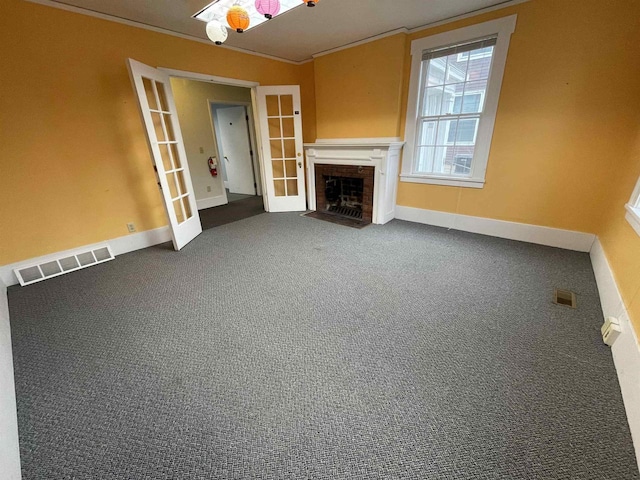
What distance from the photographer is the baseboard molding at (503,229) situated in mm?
2832

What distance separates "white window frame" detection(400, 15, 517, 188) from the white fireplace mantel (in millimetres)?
213

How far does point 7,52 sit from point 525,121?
5.09 m

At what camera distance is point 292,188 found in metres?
4.86

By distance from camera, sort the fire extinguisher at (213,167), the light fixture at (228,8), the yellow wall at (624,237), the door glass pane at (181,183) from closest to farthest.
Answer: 1. the yellow wall at (624,237)
2. the light fixture at (228,8)
3. the door glass pane at (181,183)
4. the fire extinguisher at (213,167)

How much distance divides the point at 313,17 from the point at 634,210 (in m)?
3.46

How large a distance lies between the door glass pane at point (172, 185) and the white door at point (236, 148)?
2820 millimetres

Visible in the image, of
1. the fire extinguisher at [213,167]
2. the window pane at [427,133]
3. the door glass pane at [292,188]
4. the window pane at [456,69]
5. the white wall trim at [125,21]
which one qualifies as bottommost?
the door glass pane at [292,188]

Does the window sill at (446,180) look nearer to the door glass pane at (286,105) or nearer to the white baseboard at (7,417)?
the door glass pane at (286,105)

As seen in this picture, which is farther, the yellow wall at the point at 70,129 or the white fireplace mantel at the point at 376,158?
the white fireplace mantel at the point at 376,158

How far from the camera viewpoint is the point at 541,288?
219 centimetres

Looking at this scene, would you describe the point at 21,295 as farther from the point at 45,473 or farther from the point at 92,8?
the point at 92,8

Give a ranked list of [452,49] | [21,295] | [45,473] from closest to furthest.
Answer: [45,473] → [21,295] → [452,49]

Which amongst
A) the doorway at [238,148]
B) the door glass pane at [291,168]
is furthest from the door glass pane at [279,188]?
the doorway at [238,148]

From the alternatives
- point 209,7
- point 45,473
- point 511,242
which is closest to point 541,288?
point 511,242
